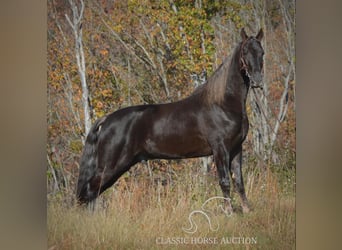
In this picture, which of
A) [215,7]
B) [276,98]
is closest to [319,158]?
[276,98]

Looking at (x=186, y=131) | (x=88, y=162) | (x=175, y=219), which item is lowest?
(x=175, y=219)

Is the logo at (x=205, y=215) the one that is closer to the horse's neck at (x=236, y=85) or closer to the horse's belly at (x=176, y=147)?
the horse's belly at (x=176, y=147)

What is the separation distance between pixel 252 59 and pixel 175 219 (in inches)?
34.9

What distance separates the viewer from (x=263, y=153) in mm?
2982

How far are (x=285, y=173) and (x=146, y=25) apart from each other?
1.02m

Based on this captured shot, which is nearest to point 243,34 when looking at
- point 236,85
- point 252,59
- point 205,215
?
point 252,59

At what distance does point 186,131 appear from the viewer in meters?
3.00

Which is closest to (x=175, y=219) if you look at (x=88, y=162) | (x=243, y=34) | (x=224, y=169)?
(x=224, y=169)

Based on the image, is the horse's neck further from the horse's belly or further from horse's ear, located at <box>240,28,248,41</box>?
the horse's belly

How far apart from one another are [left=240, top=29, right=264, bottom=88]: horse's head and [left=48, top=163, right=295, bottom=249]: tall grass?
47cm

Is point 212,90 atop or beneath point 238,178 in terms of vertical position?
atop

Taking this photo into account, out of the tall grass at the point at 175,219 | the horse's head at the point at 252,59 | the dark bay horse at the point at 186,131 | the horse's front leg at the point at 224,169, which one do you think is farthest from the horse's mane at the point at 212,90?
the tall grass at the point at 175,219

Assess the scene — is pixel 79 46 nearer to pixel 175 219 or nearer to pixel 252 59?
pixel 252 59

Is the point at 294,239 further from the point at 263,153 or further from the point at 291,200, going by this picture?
the point at 263,153
